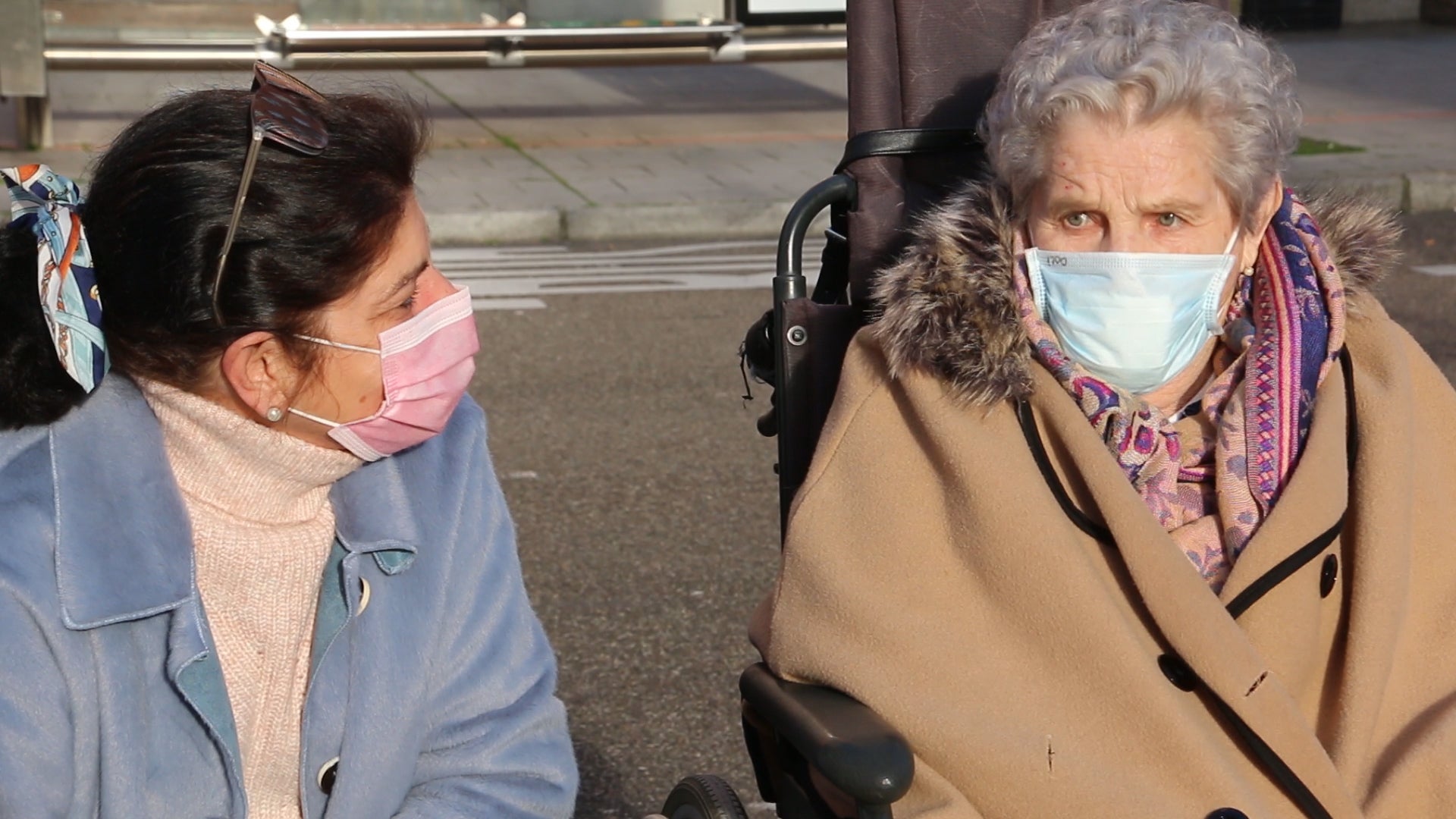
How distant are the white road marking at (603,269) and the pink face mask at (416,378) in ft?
19.3

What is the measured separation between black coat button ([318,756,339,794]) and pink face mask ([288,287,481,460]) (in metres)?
0.38

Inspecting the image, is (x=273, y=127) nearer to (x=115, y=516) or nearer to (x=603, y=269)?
(x=115, y=516)

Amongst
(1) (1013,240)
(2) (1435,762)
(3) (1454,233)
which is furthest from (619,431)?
(3) (1454,233)

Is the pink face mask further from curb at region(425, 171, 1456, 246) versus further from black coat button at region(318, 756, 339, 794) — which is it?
curb at region(425, 171, 1456, 246)

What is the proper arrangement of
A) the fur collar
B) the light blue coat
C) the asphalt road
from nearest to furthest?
1. the light blue coat
2. the fur collar
3. the asphalt road

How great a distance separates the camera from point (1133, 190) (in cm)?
251

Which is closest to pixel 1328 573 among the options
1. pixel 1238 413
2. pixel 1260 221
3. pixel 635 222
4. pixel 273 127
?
pixel 1238 413

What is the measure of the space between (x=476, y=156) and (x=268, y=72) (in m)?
10.1

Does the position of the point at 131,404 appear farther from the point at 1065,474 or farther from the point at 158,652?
the point at 1065,474

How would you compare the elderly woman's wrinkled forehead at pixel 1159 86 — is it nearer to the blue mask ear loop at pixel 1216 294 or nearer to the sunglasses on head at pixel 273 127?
the blue mask ear loop at pixel 1216 294

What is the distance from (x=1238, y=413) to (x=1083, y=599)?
1.29 feet

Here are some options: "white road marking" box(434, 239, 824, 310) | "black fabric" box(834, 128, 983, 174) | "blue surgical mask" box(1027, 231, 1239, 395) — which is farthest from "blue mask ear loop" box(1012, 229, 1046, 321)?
"white road marking" box(434, 239, 824, 310)

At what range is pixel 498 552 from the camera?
7.78ft

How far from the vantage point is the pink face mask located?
7.34ft
